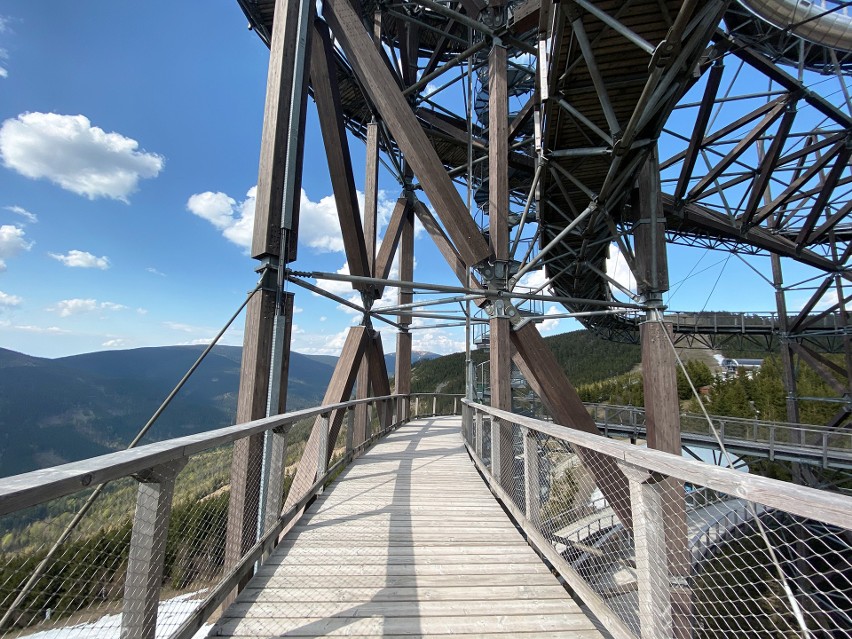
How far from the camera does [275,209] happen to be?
15.0 ft

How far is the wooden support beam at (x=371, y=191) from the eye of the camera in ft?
31.6

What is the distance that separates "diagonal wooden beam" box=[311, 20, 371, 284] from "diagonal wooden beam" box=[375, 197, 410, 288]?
2272mm

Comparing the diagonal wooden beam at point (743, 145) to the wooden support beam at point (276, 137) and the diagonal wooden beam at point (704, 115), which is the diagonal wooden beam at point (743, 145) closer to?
the diagonal wooden beam at point (704, 115)

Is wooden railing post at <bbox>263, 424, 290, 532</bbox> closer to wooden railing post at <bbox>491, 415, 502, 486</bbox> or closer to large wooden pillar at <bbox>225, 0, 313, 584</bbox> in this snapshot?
large wooden pillar at <bbox>225, 0, 313, 584</bbox>

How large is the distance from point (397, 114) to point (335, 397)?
4.67 m

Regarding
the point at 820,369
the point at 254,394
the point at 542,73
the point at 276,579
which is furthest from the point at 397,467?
the point at 820,369

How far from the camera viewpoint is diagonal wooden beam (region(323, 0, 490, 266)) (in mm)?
5895

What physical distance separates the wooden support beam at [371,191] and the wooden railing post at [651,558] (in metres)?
7.99

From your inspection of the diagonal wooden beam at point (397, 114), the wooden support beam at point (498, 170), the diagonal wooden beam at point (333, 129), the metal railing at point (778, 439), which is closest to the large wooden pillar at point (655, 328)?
the wooden support beam at point (498, 170)

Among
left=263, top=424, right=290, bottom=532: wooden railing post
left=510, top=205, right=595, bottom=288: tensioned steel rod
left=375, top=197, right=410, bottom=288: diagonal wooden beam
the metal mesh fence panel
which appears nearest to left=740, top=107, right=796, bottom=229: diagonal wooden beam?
left=510, top=205, right=595, bottom=288: tensioned steel rod

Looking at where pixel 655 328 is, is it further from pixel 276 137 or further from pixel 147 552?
pixel 147 552

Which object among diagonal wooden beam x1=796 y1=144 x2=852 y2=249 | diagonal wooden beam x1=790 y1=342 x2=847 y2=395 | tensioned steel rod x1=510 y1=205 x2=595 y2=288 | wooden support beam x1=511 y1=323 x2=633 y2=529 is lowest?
wooden support beam x1=511 y1=323 x2=633 y2=529

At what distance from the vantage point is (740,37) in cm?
827

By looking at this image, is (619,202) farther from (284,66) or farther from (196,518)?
(196,518)
